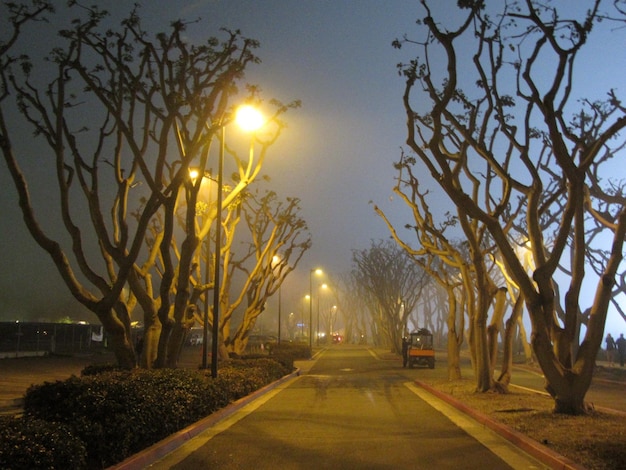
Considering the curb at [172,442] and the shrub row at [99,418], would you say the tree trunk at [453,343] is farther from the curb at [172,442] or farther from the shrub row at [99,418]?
the shrub row at [99,418]

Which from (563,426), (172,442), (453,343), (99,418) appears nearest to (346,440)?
(172,442)

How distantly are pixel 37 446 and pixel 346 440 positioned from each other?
592 cm

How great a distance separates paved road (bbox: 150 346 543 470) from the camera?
9.16m

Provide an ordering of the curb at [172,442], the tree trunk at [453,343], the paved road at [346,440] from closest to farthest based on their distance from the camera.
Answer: the curb at [172,442] → the paved road at [346,440] → the tree trunk at [453,343]

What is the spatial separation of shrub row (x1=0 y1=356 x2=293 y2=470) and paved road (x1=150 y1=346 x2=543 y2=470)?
1.92 ft

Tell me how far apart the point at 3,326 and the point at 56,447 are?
45.6 metres

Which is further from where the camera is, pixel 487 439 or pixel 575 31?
pixel 575 31

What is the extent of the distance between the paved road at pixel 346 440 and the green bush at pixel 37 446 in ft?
6.72

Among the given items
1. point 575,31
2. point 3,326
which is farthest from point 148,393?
point 3,326

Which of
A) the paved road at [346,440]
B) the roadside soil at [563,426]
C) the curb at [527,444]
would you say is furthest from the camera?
the paved road at [346,440]

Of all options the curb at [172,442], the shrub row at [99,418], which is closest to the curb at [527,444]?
the curb at [172,442]

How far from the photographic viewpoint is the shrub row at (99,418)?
6.64m

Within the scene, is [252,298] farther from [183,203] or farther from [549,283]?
[549,283]

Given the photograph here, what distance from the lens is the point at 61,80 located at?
51.4 feet
